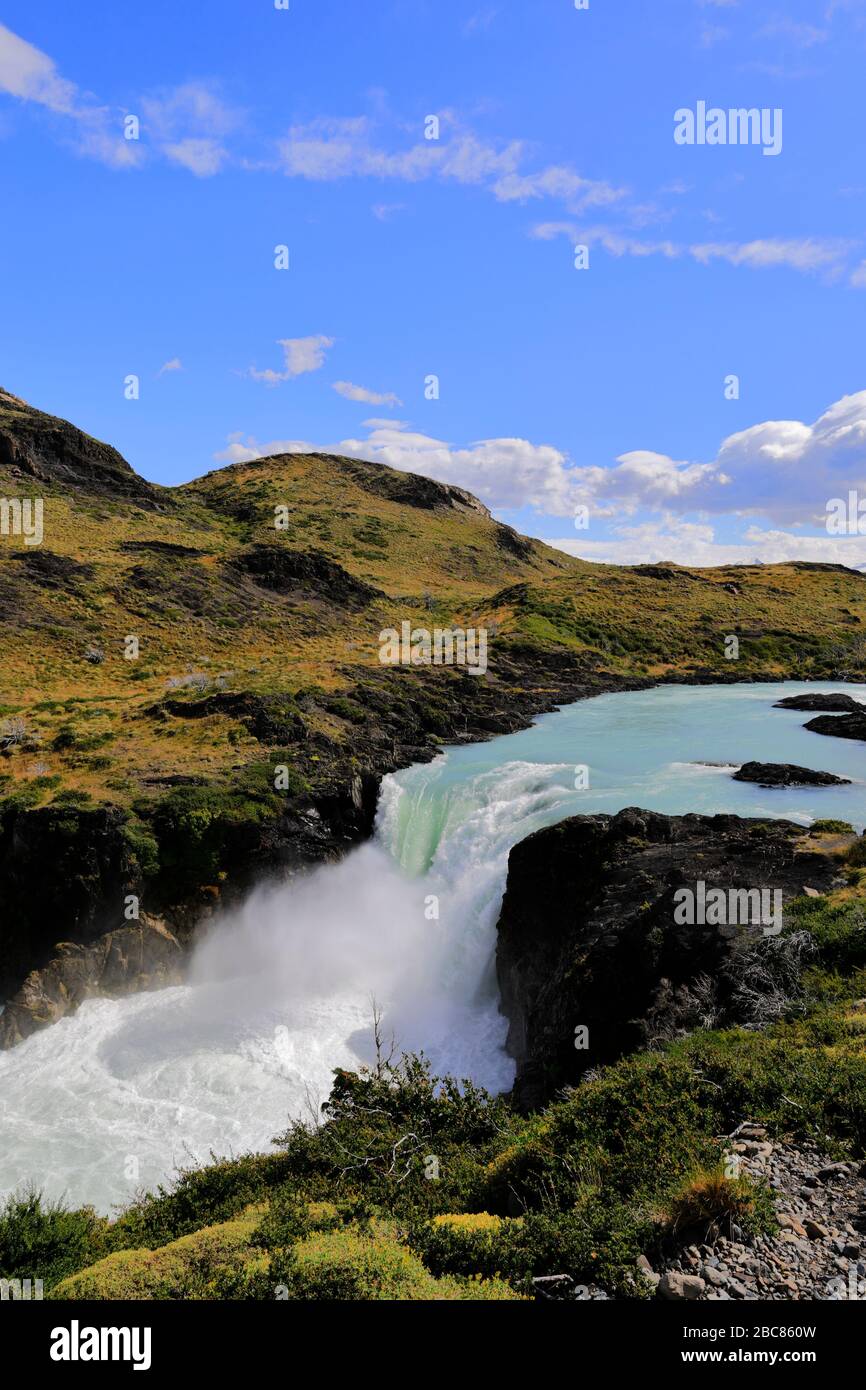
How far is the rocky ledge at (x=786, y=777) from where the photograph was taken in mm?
28125

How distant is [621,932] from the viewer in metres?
16.3

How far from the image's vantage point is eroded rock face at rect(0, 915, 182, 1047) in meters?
21.8

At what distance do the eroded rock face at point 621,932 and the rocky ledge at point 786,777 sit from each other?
7.79 metres

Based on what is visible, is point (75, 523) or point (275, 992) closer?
point (275, 992)

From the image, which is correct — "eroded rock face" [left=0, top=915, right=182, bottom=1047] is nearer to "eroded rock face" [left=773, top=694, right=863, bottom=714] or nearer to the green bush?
the green bush

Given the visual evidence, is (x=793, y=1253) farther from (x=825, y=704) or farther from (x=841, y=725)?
(x=825, y=704)

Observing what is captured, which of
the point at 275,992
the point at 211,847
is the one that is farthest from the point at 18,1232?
the point at 211,847
